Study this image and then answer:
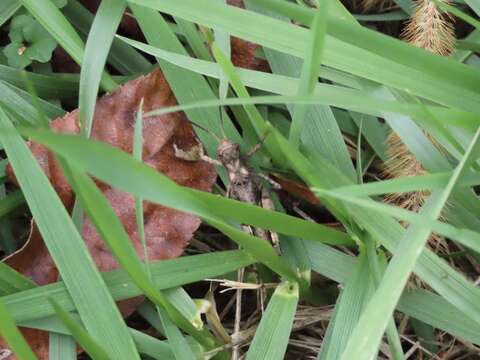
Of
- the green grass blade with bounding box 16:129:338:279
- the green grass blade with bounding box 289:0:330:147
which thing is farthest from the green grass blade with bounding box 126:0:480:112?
the green grass blade with bounding box 16:129:338:279

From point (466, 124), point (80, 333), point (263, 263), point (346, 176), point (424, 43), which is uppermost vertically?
point (424, 43)

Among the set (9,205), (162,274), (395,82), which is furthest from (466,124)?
(9,205)

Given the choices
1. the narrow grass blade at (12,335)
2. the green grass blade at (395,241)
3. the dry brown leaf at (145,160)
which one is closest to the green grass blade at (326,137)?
the green grass blade at (395,241)

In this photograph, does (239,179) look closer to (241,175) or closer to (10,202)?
(241,175)

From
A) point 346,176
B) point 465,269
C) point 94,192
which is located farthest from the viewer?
point 465,269

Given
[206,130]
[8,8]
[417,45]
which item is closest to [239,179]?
[206,130]

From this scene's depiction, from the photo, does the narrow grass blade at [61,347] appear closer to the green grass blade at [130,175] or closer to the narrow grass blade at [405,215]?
the green grass blade at [130,175]

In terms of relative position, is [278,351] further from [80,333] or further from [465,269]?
[465,269]
